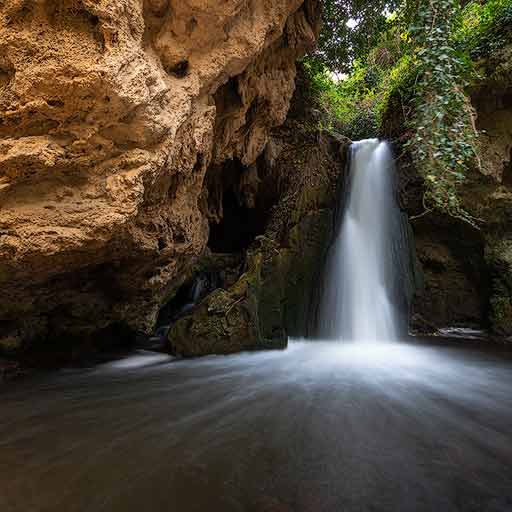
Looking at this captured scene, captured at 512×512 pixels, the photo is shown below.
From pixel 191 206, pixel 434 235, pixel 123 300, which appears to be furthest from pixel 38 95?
pixel 434 235

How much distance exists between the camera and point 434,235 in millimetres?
7559

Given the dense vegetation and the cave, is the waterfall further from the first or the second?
the cave

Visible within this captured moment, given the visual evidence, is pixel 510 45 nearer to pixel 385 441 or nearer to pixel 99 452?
pixel 385 441

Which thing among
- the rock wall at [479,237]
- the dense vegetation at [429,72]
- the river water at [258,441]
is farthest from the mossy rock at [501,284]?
the river water at [258,441]

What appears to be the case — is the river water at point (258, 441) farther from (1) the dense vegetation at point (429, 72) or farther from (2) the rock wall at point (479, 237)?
(2) the rock wall at point (479, 237)

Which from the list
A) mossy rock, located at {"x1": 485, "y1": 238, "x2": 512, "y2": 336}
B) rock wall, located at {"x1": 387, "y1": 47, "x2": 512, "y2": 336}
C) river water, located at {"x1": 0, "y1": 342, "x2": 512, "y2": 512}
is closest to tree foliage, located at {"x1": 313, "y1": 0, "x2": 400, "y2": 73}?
rock wall, located at {"x1": 387, "y1": 47, "x2": 512, "y2": 336}

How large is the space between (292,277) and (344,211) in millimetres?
2284

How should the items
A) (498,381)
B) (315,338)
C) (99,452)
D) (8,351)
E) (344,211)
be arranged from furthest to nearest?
(344,211) → (315,338) → (8,351) → (498,381) → (99,452)

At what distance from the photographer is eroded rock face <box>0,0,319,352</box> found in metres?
2.48

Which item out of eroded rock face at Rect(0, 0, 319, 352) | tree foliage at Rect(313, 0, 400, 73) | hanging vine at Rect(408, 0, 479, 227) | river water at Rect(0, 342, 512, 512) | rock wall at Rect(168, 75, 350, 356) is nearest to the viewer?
river water at Rect(0, 342, 512, 512)

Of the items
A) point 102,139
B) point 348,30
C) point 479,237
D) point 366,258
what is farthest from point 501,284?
point 102,139

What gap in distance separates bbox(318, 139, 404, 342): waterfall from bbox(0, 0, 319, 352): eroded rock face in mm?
3620

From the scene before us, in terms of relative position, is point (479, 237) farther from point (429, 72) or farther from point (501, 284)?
point (429, 72)

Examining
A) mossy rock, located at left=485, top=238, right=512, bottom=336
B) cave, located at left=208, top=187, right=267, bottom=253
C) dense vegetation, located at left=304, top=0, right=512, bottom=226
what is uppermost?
dense vegetation, located at left=304, top=0, right=512, bottom=226
